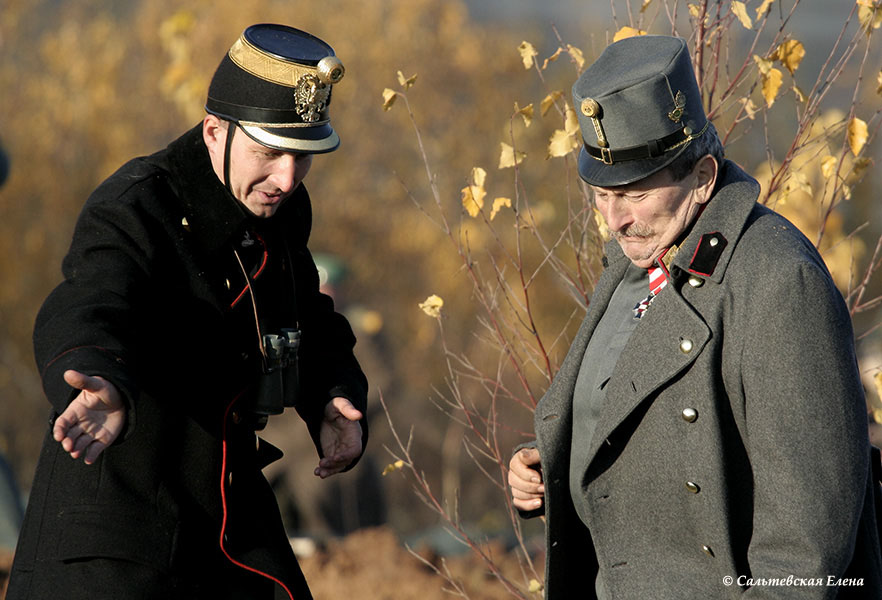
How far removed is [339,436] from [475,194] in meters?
0.85

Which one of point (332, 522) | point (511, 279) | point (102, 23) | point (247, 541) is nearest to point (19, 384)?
point (102, 23)

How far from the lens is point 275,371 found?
3018 millimetres

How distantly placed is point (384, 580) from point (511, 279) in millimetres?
14591

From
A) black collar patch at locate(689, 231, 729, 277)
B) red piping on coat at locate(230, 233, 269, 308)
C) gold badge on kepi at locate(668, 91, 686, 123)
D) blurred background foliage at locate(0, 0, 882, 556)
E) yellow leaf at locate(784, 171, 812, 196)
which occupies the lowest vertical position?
blurred background foliage at locate(0, 0, 882, 556)

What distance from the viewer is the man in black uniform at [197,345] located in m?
2.74

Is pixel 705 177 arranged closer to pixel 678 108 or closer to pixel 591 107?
pixel 678 108

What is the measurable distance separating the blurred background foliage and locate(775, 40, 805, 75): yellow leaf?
40.3ft

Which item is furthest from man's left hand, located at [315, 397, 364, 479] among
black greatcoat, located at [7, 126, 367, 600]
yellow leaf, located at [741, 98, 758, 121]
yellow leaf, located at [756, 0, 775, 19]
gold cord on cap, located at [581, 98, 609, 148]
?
yellow leaf, located at [756, 0, 775, 19]

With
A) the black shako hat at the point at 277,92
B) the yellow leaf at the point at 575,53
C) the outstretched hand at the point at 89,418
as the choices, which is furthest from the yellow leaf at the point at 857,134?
the outstretched hand at the point at 89,418

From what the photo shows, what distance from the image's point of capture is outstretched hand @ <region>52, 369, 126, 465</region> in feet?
7.77

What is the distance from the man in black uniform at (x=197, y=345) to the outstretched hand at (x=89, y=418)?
125 millimetres

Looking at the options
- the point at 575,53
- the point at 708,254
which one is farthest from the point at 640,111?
the point at 575,53

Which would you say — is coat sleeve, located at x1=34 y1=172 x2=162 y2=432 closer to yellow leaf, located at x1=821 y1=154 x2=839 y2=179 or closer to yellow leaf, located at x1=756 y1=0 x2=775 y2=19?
yellow leaf, located at x1=756 y1=0 x2=775 y2=19

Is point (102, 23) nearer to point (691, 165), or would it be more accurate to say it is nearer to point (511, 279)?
point (511, 279)
